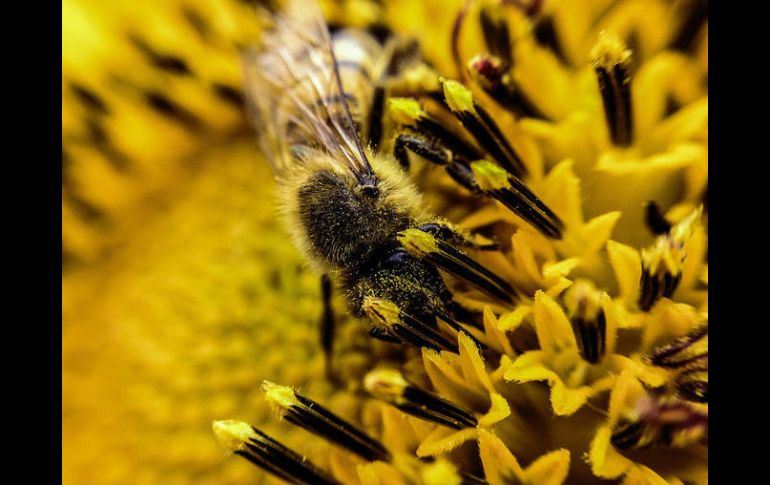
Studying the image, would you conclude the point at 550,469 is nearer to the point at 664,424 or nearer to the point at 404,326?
the point at 664,424

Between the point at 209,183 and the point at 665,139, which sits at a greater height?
the point at 209,183

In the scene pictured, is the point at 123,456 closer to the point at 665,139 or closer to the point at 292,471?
the point at 292,471

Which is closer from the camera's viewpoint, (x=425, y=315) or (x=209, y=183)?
(x=425, y=315)

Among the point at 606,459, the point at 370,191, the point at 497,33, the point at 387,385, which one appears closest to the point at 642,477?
the point at 606,459

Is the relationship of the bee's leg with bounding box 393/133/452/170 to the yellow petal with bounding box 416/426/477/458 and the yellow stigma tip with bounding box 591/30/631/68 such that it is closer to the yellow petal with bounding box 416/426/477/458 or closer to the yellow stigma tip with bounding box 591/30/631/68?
the yellow stigma tip with bounding box 591/30/631/68

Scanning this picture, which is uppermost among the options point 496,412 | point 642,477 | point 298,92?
point 298,92

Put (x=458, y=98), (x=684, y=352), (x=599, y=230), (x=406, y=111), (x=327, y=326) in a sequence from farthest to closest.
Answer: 1. (x=327, y=326)
2. (x=406, y=111)
3. (x=458, y=98)
4. (x=599, y=230)
5. (x=684, y=352)

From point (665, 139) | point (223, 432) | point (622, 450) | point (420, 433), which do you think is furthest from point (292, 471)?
point (665, 139)
